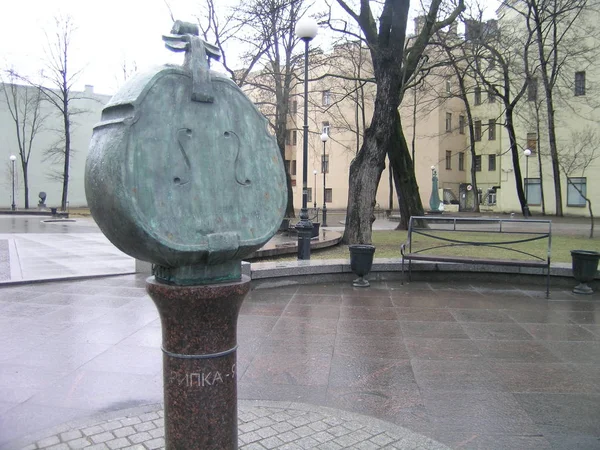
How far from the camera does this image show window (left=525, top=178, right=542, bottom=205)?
1586 inches

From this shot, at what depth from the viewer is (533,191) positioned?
134ft

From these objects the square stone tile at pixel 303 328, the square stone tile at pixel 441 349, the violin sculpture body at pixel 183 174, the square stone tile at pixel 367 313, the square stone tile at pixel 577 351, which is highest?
the violin sculpture body at pixel 183 174

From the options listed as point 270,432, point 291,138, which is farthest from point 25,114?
point 270,432

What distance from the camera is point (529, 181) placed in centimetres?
4081

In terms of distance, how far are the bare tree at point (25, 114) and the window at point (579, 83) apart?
136 feet

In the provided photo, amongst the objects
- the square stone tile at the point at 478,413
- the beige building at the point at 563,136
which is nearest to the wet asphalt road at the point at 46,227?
the square stone tile at the point at 478,413

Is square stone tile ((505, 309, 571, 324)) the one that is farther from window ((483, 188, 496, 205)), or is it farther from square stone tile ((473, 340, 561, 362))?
window ((483, 188, 496, 205))

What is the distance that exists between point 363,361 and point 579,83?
38.6 m

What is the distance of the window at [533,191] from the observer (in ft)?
132

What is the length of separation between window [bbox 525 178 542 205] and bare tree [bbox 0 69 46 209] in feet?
131

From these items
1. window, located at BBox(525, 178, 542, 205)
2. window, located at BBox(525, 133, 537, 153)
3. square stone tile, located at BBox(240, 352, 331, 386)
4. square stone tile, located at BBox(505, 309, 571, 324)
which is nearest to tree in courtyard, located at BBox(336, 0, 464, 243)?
square stone tile, located at BBox(505, 309, 571, 324)

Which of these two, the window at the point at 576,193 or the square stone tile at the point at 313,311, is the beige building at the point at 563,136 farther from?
the square stone tile at the point at 313,311

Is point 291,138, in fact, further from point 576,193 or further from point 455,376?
point 455,376

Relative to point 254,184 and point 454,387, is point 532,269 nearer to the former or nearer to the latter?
point 454,387
